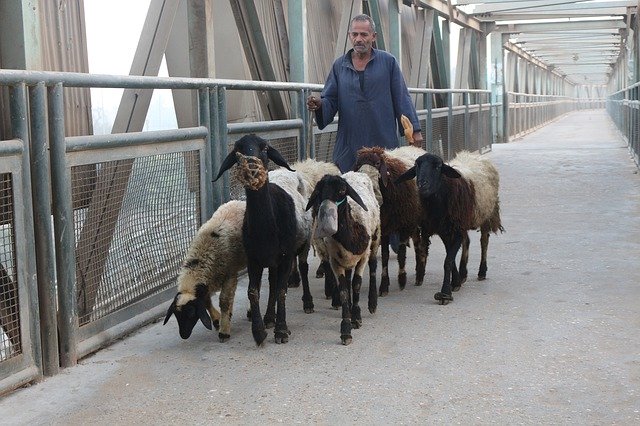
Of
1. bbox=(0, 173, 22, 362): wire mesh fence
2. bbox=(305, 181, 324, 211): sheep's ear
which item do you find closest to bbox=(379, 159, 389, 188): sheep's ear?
bbox=(305, 181, 324, 211): sheep's ear

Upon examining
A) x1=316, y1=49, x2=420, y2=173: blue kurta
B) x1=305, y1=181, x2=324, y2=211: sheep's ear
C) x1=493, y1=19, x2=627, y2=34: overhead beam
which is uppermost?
x1=493, y1=19, x2=627, y2=34: overhead beam

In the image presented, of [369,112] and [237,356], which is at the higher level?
[369,112]

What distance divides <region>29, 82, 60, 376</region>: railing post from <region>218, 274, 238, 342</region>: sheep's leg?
1053mm

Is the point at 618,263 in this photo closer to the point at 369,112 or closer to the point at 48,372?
the point at 369,112

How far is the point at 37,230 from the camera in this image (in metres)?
4.38

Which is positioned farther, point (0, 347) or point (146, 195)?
point (146, 195)

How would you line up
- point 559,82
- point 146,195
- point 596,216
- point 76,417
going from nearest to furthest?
point 76,417, point 146,195, point 596,216, point 559,82

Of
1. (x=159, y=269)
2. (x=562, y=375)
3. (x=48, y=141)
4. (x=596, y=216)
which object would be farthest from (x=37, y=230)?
(x=596, y=216)

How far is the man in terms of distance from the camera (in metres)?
6.75

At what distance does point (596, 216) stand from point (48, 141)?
7.22 m

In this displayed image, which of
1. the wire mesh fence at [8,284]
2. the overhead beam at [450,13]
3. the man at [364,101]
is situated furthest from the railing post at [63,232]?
the overhead beam at [450,13]

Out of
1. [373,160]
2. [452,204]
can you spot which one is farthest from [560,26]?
[373,160]

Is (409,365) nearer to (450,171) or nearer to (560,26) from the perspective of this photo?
(450,171)

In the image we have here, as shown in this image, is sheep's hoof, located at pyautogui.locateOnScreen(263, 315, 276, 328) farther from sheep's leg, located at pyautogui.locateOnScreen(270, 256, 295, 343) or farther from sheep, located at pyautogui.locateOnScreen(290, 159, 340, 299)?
sheep, located at pyautogui.locateOnScreen(290, 159, 340, 299)
